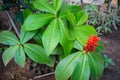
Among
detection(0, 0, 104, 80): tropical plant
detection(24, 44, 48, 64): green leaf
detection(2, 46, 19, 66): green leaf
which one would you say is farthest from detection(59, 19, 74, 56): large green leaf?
detection(2, 46, 19, 66): green leaf

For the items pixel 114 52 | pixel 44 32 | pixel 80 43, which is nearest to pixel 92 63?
pixel 80 43

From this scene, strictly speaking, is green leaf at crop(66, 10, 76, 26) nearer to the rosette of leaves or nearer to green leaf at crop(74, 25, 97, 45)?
green leaf at crop(74, 25, 97, 45)

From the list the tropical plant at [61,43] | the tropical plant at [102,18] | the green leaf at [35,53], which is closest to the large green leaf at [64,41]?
the tropical plant at [61,43]

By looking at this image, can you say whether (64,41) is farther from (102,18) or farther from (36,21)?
(102,18)

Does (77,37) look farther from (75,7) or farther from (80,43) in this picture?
(75,7)

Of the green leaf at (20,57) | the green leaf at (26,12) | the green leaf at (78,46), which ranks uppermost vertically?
the green leaf at (26,12)

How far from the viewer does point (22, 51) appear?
1.21 meters

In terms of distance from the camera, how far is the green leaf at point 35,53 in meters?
1.21

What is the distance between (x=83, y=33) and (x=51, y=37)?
148mm

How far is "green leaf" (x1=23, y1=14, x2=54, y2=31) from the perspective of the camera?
1.20 meters

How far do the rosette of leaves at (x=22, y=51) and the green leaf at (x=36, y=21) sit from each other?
47 millimetres

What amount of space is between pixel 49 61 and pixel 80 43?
164 mm

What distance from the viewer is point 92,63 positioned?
120 cm

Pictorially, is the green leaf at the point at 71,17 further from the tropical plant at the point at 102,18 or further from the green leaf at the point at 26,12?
the tropical plant at the point at 102,18
